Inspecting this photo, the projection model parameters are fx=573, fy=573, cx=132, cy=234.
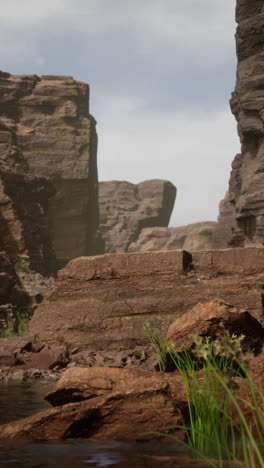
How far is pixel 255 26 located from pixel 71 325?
49.1ft

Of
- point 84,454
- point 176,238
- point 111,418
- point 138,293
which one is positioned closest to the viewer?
point 84,454

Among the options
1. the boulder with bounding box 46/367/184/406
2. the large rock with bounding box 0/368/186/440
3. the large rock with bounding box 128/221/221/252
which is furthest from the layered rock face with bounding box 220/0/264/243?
the large rock with bounding box 128/221/221/252

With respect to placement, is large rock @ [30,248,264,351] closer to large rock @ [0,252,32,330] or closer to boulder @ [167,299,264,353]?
boulder @ [167,299,264,353]

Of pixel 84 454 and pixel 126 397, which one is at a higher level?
pixel 126 397

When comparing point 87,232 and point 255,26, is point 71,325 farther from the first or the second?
point 87,232

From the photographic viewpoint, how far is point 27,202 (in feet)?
77.8

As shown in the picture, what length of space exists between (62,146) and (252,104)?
3252 cm

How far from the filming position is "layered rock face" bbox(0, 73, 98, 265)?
164 ft

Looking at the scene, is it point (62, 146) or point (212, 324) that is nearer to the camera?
point (212, 324)

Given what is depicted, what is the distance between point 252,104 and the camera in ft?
69.3

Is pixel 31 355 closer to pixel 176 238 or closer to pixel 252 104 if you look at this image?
pixel 252 104

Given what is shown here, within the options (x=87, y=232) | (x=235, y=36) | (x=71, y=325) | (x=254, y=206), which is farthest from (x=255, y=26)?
(x=87, y=232)

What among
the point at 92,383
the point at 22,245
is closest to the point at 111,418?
the point at 92,383

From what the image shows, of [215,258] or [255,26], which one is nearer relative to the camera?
[215,258]
